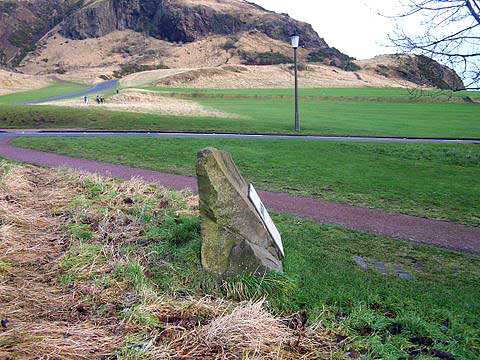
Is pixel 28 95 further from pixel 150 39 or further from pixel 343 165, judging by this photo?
pixel 150 39

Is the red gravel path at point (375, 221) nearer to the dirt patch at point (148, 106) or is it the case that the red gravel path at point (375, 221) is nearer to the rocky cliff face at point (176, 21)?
the dirt patch at point (148, 106)

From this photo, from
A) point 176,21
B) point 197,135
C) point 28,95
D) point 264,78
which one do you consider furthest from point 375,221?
point 176,21

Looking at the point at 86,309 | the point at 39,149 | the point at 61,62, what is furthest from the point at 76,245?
the point at 61,62

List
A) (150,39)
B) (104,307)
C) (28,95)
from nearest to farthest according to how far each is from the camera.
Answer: (104,307), (28,95), (150,39)

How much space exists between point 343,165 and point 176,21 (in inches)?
4532

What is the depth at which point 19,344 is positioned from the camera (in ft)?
10.5

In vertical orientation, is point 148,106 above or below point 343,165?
above

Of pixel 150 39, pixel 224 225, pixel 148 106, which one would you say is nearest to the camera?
pixel 224 225

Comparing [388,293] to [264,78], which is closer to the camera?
[388,293]

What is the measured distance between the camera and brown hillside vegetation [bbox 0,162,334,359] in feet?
11.1

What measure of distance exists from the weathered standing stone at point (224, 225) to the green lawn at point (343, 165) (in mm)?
5052

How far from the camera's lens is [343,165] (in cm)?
1404

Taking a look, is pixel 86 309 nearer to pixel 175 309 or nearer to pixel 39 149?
pixel 175 309

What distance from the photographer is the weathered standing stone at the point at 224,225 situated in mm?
4887
